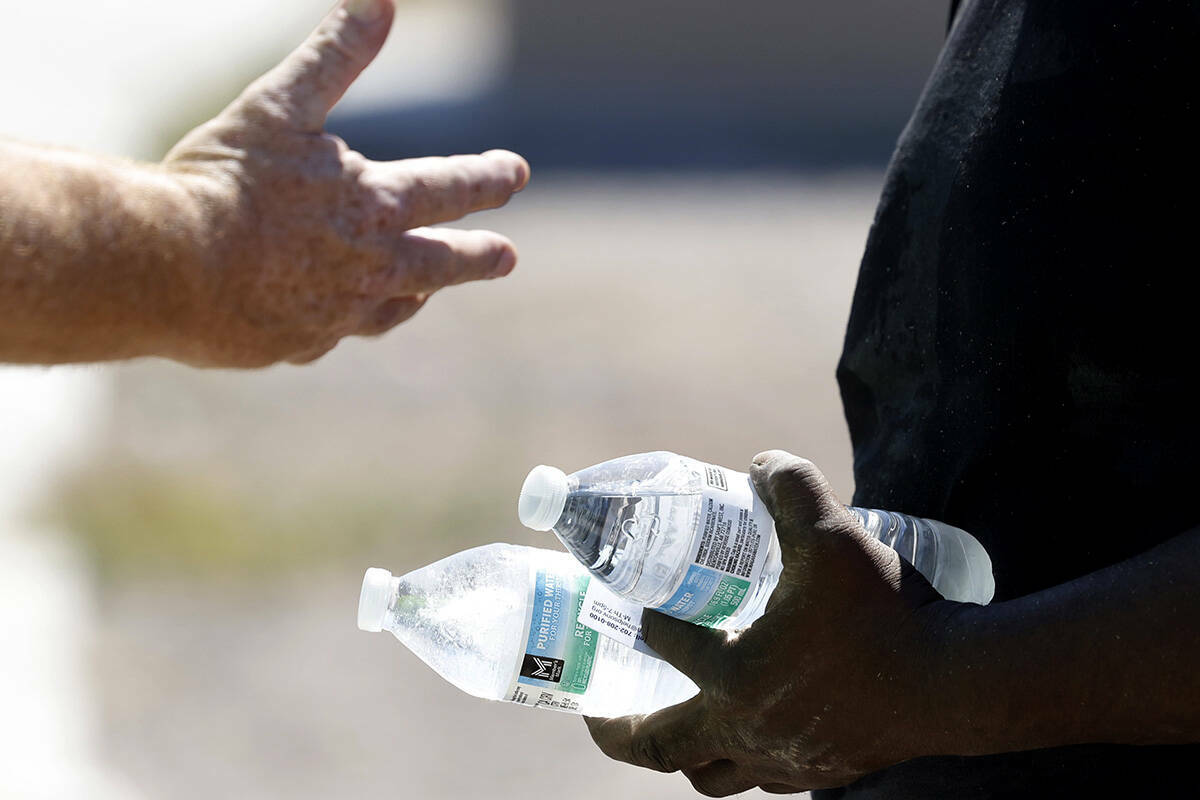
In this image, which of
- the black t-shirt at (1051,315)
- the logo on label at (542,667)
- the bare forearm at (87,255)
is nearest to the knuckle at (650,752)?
the logo on label at (542,667)

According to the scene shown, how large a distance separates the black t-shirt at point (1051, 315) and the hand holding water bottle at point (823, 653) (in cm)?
15

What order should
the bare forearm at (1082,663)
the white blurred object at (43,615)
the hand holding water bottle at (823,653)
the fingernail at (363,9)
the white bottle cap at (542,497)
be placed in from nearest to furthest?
1. the bare forearm at (1082,663)
2. the hand holding water bottle at (823,653)
3. the white bottle cap at (542,497)
4. the fingernail at (363,9)
5. the white blurred object at (43,615)

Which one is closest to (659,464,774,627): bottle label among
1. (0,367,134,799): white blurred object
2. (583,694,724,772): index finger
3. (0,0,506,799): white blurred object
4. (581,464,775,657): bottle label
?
(581,464,775,657): bottle label

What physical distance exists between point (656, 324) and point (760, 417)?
1.31 meters

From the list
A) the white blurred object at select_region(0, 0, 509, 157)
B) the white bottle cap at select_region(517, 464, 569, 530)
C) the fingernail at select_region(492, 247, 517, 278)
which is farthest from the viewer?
the white blurred object at select_region(0, 0, 509, 157)

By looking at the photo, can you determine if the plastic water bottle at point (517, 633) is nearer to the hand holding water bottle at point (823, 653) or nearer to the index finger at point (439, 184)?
the hand holding water bottle at point (823, 653)

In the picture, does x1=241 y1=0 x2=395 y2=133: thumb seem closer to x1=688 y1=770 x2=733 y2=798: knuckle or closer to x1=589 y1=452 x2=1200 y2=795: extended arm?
x1=589 y1=452 x2=1200 y2=795: extended arm

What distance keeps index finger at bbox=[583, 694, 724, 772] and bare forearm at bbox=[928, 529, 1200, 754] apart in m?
0.30

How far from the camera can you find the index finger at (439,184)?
6.03 ft

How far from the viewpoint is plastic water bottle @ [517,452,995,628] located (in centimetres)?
155

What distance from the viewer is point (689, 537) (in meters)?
1.56

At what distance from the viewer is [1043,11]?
1.57m

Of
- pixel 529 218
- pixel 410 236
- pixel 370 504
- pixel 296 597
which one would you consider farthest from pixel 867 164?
pixel 410 236

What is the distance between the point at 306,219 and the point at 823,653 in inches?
34.2
